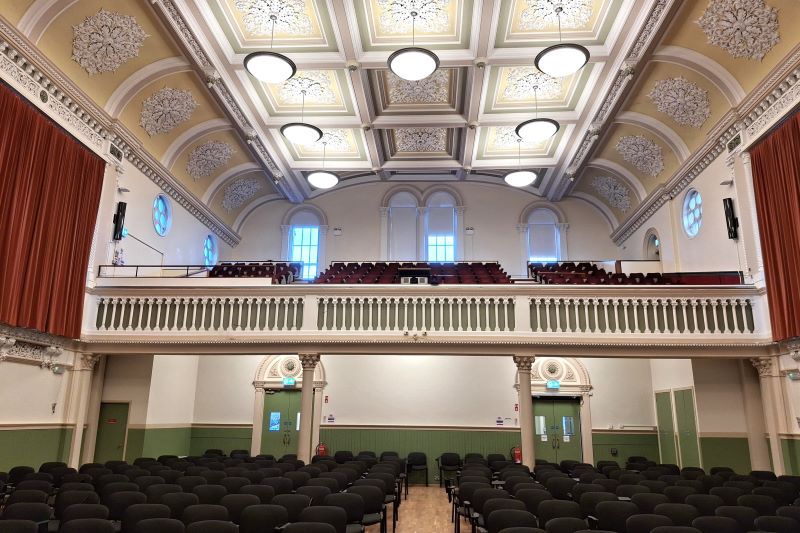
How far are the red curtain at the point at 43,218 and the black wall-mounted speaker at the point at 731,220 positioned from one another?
1382cm

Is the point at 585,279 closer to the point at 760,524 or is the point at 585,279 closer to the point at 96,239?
the point at 760,524

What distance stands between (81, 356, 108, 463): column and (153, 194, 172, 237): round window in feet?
12.9

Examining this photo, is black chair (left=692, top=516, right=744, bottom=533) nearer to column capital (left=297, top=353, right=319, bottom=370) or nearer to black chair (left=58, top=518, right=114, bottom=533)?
black chair (left=58, top=518, right=114, bottom=533)

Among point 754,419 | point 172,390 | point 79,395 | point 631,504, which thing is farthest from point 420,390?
point 631,504

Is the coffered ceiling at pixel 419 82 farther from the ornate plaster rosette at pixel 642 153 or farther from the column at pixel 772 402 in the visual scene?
the column at pixel 772 402

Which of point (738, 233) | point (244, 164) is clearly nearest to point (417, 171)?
point (244, 164)

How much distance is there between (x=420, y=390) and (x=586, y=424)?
15.3 ft

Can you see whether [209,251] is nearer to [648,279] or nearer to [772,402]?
[648,279]

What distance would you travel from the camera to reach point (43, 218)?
10.8 metres

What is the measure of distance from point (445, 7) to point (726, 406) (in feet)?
34.3

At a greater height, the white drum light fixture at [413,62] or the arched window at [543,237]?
the white drum light fixture at [413,62]

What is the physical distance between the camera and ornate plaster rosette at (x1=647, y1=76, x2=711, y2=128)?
1280 cm

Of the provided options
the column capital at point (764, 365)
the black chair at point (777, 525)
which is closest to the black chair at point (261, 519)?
the black chair at point (777, 525)

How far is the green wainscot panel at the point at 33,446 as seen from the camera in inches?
408
